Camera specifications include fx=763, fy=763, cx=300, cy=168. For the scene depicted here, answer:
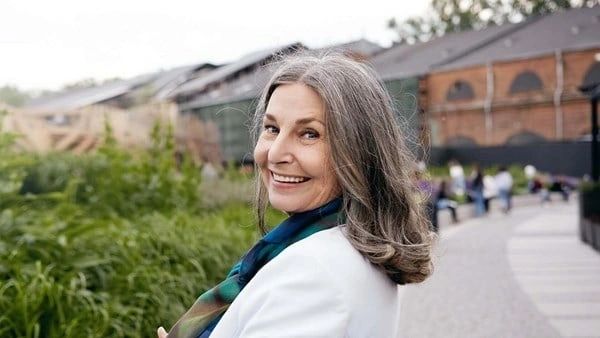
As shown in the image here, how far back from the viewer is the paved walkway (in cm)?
602

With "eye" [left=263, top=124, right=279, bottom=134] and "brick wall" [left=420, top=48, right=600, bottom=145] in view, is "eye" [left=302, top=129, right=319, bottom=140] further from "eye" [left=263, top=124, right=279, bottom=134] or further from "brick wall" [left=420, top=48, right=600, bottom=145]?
"brick wall" [left=420, top=48, right=600, bottom=145]

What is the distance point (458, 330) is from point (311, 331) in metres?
5.02

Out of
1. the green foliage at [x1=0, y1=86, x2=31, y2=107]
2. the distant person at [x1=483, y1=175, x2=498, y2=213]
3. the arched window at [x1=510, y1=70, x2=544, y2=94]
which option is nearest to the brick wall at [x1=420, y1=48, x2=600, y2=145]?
the arched window at [x1=510, y1=70, x2=544, y2=94]

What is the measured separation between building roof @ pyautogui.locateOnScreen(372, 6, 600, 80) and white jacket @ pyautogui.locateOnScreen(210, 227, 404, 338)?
3611 cm

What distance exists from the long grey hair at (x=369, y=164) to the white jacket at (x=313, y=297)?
0.21 feet

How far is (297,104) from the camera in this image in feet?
4.63

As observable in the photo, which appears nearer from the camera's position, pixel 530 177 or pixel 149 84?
pixel 149 84

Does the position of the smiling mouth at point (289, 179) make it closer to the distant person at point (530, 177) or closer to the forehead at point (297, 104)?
the forehead at point (297, 104)

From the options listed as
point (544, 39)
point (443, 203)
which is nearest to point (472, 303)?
point (443, 203)

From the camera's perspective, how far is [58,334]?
11.6 feet

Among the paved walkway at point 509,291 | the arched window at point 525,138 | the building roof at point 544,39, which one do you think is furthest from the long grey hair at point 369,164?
the arched window at point 525,138

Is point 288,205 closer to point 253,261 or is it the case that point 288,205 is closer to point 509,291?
point 253,261

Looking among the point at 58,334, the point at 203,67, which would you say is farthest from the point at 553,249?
the point at 58,334

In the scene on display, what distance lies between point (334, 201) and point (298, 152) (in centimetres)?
12
